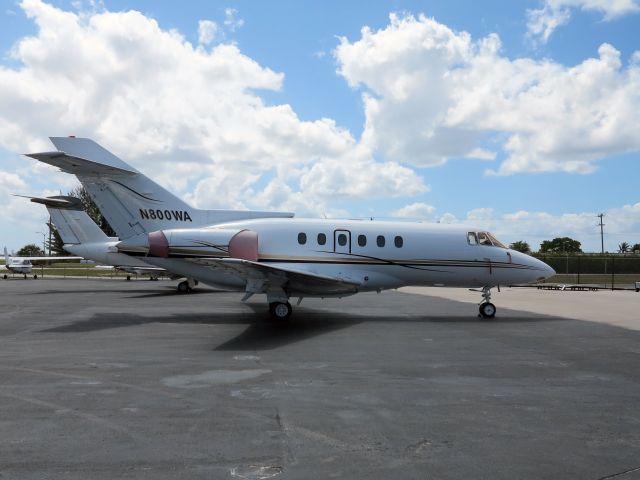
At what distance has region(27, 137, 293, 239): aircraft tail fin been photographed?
17.6m

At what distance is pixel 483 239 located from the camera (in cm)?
1856

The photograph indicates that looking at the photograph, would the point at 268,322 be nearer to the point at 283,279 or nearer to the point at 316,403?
the point at 283,279

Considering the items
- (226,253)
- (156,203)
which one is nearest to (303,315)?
(226,253)

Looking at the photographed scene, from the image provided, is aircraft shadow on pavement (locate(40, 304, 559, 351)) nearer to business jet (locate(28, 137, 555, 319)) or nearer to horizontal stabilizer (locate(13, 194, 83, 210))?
business jet (locate(28, 137, 555, 319))

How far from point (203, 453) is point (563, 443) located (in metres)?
3.65

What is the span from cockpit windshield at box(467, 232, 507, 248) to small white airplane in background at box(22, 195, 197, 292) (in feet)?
55.2

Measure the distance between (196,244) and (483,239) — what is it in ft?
31.2

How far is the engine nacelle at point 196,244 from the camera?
16938mm

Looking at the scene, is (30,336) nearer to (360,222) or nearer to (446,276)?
(360,222)

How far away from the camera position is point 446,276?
717 inches

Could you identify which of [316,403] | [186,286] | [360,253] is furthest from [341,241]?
[186,286]

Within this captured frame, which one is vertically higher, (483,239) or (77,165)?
(77,165)

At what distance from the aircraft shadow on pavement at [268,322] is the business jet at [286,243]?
33.8 inches

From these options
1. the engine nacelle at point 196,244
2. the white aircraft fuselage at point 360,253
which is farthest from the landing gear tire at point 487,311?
the engine nacelle at point 196,244
